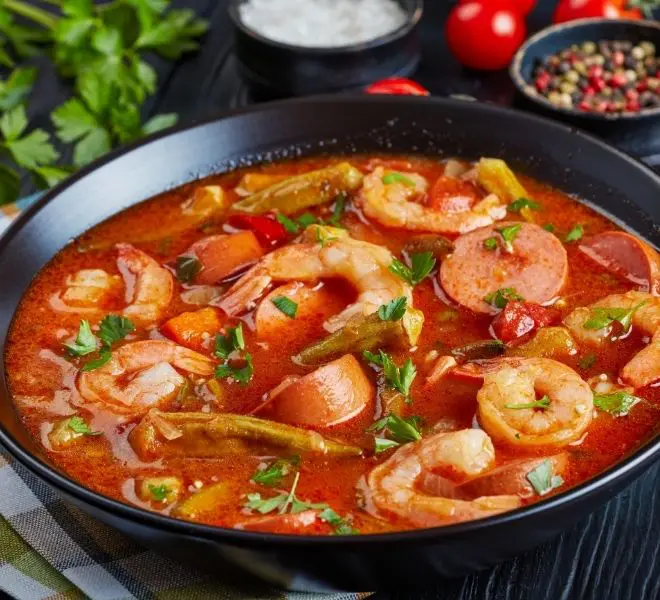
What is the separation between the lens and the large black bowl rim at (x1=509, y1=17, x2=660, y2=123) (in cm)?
571

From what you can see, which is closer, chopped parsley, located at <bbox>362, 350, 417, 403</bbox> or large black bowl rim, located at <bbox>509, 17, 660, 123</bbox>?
chopped parsley, located at <bbox>362, 350, 417, 403</bbox>

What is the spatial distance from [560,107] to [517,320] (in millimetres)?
2361

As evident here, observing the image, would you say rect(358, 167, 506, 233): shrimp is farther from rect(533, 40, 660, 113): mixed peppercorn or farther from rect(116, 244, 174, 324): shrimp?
rect(533, 40, 660, 113): mixed peppercorn

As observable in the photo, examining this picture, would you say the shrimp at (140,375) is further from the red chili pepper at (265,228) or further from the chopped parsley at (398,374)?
the red chili pepper at (265,228)

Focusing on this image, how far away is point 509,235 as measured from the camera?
426cm

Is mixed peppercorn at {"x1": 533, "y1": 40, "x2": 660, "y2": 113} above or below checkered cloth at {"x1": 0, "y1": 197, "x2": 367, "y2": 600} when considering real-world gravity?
above

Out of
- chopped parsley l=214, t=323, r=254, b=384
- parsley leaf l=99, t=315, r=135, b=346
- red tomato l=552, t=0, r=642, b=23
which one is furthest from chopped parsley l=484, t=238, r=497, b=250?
red tomato l=552, t=0, r=642, b=23

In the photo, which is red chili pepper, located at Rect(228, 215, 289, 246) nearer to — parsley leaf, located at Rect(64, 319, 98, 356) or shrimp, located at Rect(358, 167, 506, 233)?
shrimp, located at Rect(358, 167, 506, 233)

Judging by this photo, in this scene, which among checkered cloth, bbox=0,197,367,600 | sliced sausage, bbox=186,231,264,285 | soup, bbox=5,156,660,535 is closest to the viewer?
soup, bbox=5,156,660,535

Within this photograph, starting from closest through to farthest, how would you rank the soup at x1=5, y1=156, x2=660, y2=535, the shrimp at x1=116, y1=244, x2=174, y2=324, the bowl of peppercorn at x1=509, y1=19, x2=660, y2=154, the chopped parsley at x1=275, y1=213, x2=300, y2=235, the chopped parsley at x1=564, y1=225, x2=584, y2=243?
the soup at x1=5, y1=156, x2=660, y2=535, the shrimp at x1=116, y1=244, x2=174, y2=324, the chopped parsley at x1=564, y1=225, x2=584, y2=243, the chopped parsley at x1=275, y1=213, x2=300, y2=235, the bowl of peppercorn at x1=509, y1=19, x2=660, y2=154

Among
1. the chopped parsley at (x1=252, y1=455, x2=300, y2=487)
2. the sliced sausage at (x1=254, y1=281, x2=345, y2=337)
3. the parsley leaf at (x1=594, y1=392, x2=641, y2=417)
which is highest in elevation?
the parsley leaf at (x1=594, y1=392, x2=641, y2=417)

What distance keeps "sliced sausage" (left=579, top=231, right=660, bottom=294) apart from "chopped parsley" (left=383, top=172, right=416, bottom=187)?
0.82 metres

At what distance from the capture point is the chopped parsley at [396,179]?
185 inches

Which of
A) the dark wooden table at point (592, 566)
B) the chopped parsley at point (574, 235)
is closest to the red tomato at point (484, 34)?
the chopped parsley at point (574, 235)
